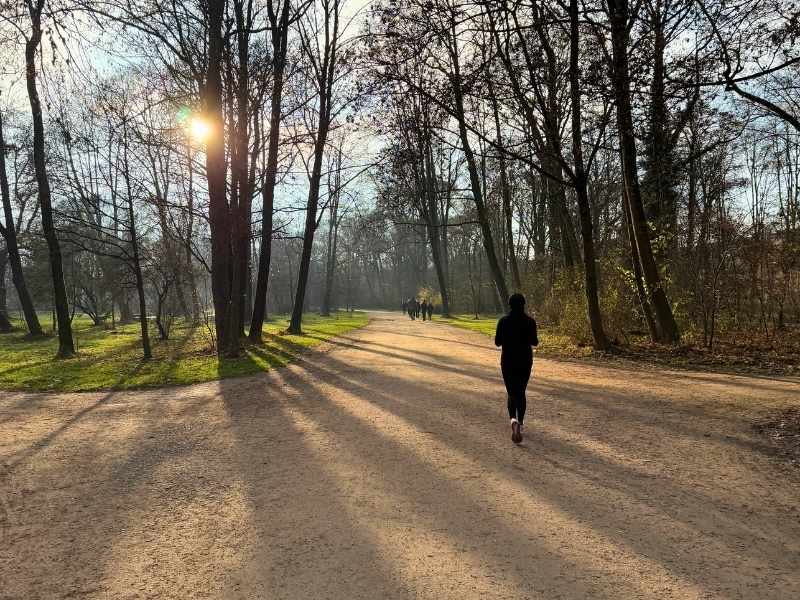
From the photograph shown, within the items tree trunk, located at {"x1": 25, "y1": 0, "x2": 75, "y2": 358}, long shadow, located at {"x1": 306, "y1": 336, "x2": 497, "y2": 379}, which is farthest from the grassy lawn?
long shadow, located at {"x1": 306, "y1": 336, "x2": 497, "y2": 379}

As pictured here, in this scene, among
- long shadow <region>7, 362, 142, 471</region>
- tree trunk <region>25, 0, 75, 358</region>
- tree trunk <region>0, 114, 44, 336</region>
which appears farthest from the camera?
tree trunk <region>0, 114, 44, 336</region>

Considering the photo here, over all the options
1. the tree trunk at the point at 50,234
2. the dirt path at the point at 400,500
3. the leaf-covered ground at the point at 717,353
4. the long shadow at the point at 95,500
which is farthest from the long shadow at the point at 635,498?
the tree trunk at the point at 50,234

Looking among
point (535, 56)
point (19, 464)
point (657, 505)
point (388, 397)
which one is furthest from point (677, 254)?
point (19, 464)

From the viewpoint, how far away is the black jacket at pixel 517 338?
595 centimetres


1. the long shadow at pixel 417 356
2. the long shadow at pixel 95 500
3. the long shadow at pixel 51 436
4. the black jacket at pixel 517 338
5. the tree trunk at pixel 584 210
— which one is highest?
the tree trunk at pixel 584 210

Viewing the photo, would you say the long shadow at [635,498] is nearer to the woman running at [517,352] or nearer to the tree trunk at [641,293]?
the woman running at [517,352]

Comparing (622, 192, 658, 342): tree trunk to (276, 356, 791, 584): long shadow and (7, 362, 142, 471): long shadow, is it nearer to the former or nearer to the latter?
(276, 356, 791, 584): long shadow

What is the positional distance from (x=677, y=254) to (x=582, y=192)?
4.67 metres

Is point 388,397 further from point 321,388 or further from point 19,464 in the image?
point 19,464

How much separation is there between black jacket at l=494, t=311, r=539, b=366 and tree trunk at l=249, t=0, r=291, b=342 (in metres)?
→ 10.3

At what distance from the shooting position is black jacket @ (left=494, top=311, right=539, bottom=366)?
595cm

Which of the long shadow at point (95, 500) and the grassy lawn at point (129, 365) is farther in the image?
the grassy lawn at point (129, 365)

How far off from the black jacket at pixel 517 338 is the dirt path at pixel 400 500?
3.25 ft

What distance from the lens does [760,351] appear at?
471 inches
